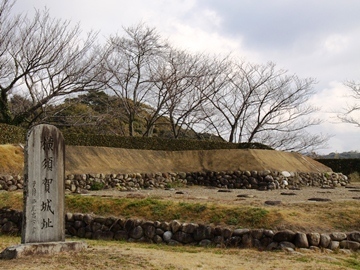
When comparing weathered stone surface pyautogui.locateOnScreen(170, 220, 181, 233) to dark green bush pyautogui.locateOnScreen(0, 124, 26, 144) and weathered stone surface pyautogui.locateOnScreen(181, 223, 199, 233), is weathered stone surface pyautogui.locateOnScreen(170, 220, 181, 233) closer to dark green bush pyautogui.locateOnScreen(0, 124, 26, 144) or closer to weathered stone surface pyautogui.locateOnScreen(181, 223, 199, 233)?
weathered stone surface pyautogui.locateOnScreen(181, 223, 199, 233)

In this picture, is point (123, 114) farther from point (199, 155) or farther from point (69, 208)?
point (69, 208)

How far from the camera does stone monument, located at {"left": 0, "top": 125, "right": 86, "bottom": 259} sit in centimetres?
728

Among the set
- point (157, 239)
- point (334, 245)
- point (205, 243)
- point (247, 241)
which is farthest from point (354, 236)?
point (157, 239)

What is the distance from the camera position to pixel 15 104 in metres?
26.0

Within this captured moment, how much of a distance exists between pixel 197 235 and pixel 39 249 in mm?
3227

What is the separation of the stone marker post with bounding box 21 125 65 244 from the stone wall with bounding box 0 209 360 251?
227 cm

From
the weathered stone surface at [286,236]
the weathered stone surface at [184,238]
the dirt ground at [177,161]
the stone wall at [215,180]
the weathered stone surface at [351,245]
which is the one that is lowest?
the weathered stone surface at [351,245]

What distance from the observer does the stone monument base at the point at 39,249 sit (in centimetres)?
673

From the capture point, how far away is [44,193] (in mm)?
7469

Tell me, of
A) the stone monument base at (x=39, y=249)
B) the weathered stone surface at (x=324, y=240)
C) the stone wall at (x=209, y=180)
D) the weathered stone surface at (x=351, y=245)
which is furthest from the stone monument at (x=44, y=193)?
the stone wall at (x=209, y=180)

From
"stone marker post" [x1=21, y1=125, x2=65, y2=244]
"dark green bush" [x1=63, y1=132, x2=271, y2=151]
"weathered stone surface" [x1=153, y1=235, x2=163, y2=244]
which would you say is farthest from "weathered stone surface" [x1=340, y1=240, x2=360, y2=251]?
"dark green bush" [x1=63, y1=132, x2=271, y2=151]

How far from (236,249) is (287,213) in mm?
1630

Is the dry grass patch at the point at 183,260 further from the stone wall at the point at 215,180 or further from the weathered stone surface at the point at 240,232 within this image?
the stone wall at the point at 215,180

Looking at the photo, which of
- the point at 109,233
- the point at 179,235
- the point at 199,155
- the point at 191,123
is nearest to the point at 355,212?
the point at 179,235
